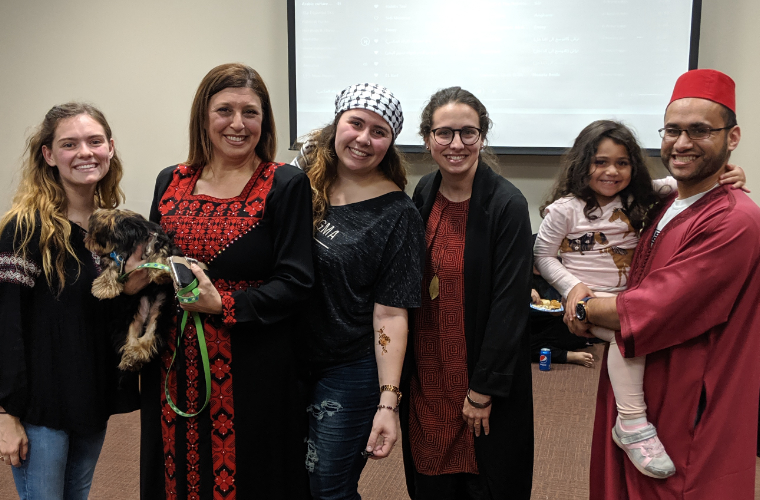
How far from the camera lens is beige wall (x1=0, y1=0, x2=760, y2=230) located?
15.0 ft

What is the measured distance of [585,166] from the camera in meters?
2.10

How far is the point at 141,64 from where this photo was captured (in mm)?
4770

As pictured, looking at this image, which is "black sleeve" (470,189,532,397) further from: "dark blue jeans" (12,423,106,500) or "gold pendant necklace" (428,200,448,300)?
"dark blue jeans" (12,423,106,500)

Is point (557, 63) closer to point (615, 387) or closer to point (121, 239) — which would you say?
point (615, 387)

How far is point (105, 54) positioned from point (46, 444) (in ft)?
13.5

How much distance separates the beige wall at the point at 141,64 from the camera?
4.59 m

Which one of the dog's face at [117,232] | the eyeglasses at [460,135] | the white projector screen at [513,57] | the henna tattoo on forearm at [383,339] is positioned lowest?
the henna tattoo on forearm at [383,339]

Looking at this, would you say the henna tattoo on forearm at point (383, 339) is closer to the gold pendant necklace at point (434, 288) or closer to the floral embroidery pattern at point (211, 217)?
the gold pendant necklace at point (434, 288)

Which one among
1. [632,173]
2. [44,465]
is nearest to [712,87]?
[632,173]

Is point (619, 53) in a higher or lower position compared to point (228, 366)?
higher

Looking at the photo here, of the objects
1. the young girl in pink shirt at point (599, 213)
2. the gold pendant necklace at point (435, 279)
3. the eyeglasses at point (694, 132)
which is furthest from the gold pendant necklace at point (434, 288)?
the eyeglasses at point (694, 132)

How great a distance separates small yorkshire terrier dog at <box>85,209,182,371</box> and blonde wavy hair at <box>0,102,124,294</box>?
4.1 inches

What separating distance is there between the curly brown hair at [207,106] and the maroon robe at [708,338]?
3.60 ft

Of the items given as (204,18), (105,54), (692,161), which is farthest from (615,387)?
(105,54)
